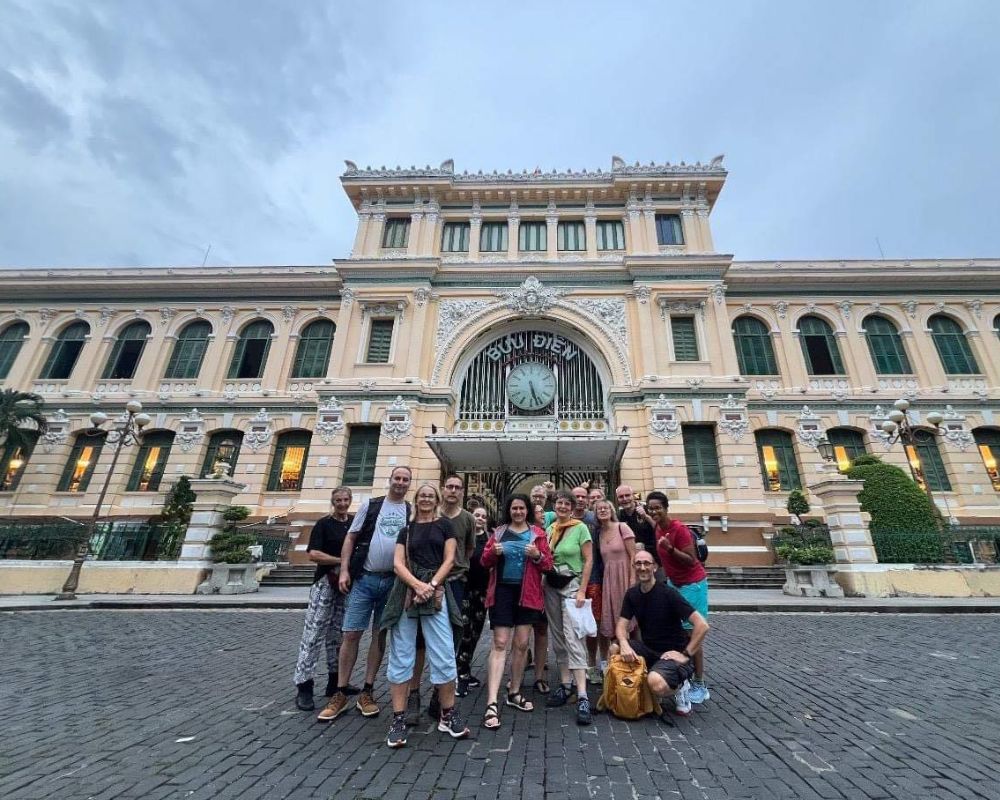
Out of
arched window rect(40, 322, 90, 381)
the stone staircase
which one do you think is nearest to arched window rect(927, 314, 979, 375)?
the stone staircase

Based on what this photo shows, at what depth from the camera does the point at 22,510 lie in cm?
1859

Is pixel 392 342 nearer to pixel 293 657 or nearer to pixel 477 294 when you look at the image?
pixel 477 294

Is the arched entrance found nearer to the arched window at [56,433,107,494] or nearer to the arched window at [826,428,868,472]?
the arched window at [826,428,868,472]

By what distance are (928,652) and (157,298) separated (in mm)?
29823

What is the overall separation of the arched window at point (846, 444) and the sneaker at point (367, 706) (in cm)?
2035

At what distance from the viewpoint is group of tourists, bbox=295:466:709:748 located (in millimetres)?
3867

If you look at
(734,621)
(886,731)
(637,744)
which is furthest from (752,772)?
(734,621)

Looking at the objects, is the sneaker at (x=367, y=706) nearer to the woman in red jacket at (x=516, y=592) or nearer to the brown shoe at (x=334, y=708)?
the brown shoe at (x=334, y=708)

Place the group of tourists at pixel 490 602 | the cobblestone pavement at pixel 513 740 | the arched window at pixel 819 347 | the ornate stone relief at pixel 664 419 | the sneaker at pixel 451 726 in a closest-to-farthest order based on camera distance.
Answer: the cobblestone pavement at pixel 513 740 → the sneaker at pixel 451 726 → the group of tourists at pixel 490 602 → the ornate stone relief at pixel 664 419 → the arched window at pixel 819 347

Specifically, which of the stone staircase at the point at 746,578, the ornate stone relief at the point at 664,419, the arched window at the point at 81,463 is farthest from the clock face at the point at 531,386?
the arched window at the point at 81,463

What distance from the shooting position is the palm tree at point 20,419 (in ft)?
60.8

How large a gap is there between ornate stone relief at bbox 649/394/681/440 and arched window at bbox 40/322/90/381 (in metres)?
27.1

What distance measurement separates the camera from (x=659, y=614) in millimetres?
4289

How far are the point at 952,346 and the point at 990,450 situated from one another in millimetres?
4844
